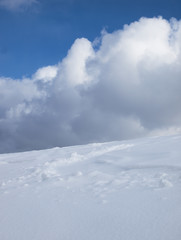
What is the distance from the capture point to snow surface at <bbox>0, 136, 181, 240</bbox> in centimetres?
239

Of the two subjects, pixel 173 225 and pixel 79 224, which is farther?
pixel 79 224

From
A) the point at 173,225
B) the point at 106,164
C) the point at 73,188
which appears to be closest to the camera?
the point at 173,225

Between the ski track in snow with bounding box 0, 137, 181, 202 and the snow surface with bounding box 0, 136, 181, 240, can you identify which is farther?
the ski track in snow with bounding box 0, 137, 181, 202

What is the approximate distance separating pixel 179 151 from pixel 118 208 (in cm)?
396

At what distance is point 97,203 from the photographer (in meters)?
3.16

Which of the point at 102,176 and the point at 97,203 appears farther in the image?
the point at 102,176

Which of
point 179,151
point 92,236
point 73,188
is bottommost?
point 92,236

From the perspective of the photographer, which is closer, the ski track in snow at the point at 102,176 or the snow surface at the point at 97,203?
the snow surface at the point at 97,203

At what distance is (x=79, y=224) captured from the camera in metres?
2.61

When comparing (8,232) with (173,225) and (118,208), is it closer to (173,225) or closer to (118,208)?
(118,208)

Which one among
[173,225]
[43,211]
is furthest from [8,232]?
[173,225]

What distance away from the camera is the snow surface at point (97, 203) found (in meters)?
2.39

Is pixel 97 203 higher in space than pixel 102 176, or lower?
lower

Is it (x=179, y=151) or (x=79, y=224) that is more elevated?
(x=179, y=151)
